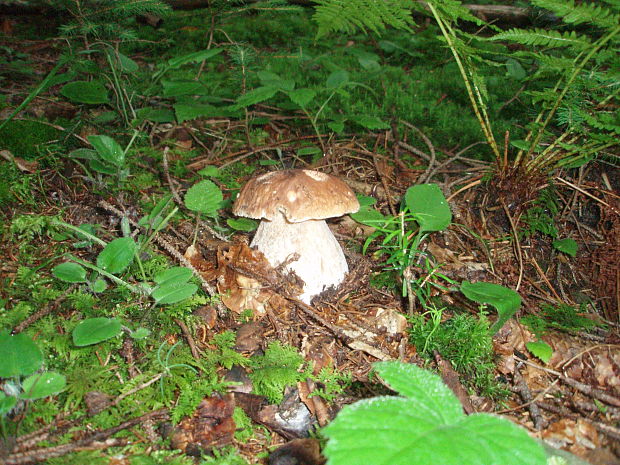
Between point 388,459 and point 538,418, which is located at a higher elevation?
point 388,459

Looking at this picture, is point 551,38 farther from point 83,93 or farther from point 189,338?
point 83,93

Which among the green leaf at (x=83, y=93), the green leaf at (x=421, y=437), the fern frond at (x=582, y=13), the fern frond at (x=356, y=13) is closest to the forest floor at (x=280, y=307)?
the green leaf at (x=83, y=93)

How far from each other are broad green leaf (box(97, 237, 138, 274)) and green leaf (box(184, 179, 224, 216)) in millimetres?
442

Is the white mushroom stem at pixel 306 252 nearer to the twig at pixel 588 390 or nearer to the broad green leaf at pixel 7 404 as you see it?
the twig at pixel 588 390

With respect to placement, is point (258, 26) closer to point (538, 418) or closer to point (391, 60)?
point (391, 60)

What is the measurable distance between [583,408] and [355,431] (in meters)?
1.21

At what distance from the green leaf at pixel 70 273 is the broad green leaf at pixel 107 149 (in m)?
0.87

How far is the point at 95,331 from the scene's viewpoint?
1623 millimetres

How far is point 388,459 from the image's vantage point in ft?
3.13

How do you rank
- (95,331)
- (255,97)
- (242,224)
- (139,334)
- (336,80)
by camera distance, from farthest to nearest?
(336,80) < (255,97) < (242,224) < (139,334) < (95,331)

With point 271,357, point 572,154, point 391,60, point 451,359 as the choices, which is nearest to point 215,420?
point 271,357

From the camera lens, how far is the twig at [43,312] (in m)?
1.78

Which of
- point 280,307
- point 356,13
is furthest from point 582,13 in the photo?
point 280,307

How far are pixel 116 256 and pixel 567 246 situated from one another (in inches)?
103
